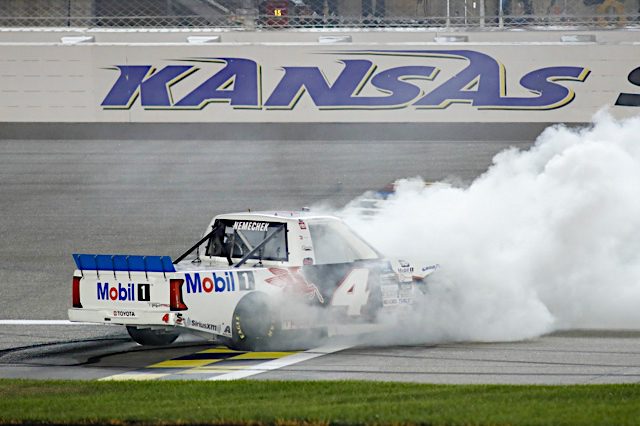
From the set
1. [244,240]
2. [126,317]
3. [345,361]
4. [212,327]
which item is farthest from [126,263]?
[345,361]

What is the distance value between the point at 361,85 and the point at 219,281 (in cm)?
876

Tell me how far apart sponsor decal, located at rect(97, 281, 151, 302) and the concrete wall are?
28.6ft

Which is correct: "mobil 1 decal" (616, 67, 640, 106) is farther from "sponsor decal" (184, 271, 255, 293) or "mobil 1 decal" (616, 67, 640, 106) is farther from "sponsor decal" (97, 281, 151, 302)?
"sponsor decal" (97, 281, 151, 302)

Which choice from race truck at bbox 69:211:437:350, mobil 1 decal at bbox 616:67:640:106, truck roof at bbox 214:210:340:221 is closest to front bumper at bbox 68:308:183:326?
race truck at bbox 69:211:437:350

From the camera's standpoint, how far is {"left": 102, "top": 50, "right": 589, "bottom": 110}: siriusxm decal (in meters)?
19.7

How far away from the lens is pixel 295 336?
12.1 m

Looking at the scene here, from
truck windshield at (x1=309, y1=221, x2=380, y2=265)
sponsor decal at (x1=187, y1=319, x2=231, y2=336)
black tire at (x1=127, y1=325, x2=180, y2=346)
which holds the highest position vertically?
truck windshield at (x1=309, y1=221, x2=380, y2=265)

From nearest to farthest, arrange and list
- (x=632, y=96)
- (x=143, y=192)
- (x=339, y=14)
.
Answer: (x=632, y=96), (x=143, y=192), (x=339, y=14)

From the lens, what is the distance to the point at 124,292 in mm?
11477

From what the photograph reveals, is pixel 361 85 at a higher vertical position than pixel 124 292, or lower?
higher

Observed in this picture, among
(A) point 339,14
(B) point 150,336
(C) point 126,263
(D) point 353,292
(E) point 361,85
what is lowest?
(B) point 150,336

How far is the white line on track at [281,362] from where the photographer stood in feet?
35.0

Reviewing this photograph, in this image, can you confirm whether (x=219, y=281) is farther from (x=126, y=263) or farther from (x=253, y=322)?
(x=126, y=263)

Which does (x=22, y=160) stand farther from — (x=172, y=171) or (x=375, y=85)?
(x=375, y=85)
